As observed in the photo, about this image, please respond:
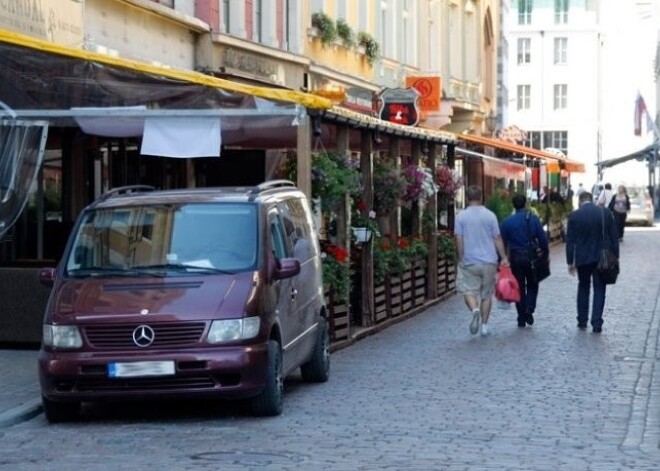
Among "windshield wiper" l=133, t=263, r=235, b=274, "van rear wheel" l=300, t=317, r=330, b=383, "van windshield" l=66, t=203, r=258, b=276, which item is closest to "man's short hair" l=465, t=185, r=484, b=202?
"van rear wheel" l=300, t=317, r=330, b=383

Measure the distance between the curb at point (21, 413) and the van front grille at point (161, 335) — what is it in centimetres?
100

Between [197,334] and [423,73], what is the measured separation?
3355cm

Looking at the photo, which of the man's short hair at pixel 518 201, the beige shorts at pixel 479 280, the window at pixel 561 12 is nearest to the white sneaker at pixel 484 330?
the beige shorts at pixel 479 280

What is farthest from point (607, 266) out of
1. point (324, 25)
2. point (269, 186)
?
point (324, 25)

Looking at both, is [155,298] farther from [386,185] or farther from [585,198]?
[386,185]

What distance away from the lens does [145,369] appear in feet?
40.0

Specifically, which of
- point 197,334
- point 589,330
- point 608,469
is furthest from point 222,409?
point 589,330

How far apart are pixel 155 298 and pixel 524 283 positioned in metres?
9.13

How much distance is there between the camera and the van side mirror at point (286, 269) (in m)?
13.1

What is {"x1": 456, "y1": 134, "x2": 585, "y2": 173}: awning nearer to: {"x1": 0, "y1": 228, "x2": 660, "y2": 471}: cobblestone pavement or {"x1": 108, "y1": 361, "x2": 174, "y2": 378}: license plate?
{"x1": 0, "y1": 228, "x2": 660, "y2": 471}: cobblestone pavement

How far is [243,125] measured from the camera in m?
17.1

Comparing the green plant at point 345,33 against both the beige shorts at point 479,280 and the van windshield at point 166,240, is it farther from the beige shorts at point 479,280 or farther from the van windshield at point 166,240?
the van windshield at point 166,240

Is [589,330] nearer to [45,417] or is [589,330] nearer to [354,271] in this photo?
[354,271]

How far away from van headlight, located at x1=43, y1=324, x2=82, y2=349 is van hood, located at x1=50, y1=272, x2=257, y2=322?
0.07 m
